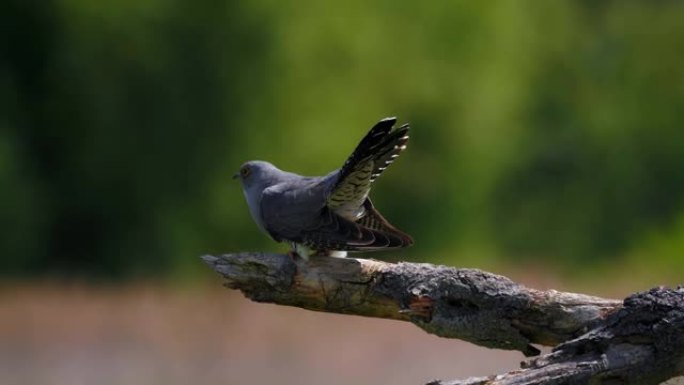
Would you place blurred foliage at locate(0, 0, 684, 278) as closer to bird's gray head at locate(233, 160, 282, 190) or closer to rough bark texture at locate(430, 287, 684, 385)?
bird's gray head at locate(233, 160, 282, 190)

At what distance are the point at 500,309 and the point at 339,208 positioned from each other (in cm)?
121

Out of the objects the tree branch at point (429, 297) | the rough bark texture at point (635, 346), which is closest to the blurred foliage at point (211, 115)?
the tree branch at point (429, 297)

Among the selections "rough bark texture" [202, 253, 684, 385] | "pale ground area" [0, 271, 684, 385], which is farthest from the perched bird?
"pale ground area" [0, 271, 684, 385]

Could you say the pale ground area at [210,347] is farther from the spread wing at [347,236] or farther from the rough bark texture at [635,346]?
the rough bark texture at [635,346]

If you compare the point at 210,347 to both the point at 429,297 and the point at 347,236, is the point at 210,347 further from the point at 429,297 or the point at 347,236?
the point at 429,297

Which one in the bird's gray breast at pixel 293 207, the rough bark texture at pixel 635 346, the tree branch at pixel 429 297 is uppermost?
the bird's gray breast at pixel 293 207

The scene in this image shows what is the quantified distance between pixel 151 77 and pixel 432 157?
15.0 ft

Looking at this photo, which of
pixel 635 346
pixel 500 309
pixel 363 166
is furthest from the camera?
pixel 363 166

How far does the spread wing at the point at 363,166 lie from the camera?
17.1 ft

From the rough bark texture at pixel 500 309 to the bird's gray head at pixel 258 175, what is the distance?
3.60 feet

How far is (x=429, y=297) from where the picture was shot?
4.62 m

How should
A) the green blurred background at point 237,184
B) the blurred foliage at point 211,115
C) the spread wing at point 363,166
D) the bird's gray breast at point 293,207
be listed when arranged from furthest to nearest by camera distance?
the blurred foliage at point 211,115, the green blurred background at point 237,184, the bird's gray breast at point 293,207, the spread wing at point 363,166

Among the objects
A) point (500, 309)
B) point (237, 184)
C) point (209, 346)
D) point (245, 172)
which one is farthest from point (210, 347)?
point (500, 309)

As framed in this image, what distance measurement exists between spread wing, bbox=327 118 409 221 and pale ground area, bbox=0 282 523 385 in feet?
18.7
